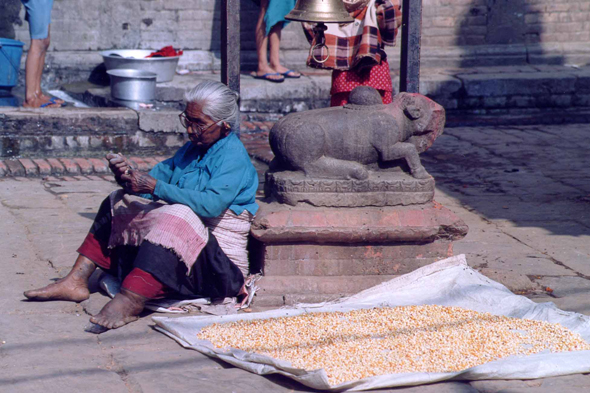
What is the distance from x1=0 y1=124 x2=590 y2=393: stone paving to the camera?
299cm

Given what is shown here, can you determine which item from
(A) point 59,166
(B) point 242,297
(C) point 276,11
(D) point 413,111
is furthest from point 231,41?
(C) point 276,11

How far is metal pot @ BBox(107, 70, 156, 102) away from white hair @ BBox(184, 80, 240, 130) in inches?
169

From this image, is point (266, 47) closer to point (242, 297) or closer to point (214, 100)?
point (214, 100)

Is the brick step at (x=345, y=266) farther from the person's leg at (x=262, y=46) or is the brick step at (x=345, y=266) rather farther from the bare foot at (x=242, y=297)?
the person's leg at (x=262, y=46)

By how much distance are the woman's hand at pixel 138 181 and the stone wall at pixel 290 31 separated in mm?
6488

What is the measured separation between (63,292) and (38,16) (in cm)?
440

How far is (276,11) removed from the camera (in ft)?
28.8

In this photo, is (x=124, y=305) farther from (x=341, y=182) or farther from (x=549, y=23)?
(x=549, y=23)

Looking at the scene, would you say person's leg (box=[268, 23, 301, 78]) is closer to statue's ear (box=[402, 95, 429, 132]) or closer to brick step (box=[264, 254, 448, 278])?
statue's ear (box=[402, 95, 429, 132])

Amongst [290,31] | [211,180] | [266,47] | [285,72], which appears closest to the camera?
[211,180]

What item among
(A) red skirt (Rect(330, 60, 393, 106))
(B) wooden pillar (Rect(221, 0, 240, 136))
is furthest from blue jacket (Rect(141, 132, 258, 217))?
(A) red skirt (Rect(330, 60, 393, 106))

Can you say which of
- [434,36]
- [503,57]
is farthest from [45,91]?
[503,57]

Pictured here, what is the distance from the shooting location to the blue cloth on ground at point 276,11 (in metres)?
8.73

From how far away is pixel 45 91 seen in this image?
9.25 meters
